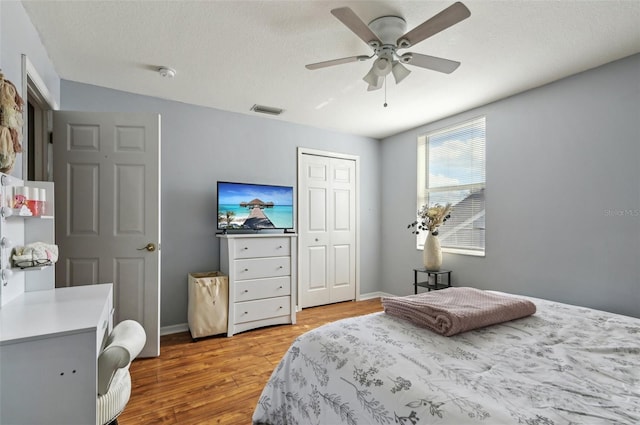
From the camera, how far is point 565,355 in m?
1.22

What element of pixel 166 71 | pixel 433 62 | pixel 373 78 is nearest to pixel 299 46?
Result: pixel 373 78

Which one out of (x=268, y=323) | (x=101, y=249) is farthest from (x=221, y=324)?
(x=101, y=249)

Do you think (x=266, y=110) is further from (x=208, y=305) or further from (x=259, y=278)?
(x=208, y=305)

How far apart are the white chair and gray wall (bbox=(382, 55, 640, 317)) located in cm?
324

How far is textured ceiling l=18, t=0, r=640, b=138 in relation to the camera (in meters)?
1.88

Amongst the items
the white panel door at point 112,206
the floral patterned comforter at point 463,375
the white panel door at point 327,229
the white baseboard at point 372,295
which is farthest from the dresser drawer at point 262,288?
the floral patterned comforter at point 463,375

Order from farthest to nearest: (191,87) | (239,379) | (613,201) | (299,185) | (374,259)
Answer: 1. (374,259)
2. (299,185)
3. (191,87)
4. (613,201)
5. (239,379)

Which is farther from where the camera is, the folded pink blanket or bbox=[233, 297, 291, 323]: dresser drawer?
bbox=[233, 297, 291, 323]: dresser drawer

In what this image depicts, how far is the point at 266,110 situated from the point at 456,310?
9.79 ft

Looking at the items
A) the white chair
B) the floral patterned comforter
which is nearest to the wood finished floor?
the floral patterned comforter

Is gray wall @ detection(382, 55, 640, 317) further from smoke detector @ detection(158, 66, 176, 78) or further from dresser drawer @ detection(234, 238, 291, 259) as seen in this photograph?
smoke detector @ detection(158, 66, 176, 78)

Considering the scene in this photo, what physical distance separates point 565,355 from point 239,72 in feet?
9.26

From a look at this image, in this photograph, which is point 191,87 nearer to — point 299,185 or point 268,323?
point 299,185

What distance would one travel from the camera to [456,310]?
146 cm
